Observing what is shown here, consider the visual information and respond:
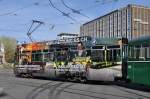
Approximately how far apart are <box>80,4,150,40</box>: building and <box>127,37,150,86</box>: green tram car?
2262 centimetres

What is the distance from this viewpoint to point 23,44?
3856 centimetres

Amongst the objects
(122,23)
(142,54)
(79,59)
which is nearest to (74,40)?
(79,59)

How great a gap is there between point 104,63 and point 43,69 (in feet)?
26.3

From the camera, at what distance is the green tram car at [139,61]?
2164cm

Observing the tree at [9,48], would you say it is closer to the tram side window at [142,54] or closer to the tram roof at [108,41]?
the tram roof at [108,41]

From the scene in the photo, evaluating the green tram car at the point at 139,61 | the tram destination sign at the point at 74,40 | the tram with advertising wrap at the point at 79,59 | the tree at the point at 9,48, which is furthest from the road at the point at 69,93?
the tree at the point at 9,48

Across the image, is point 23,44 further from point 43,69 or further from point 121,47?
point 121,47

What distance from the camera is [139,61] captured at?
22516mm

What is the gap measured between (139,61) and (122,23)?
27.4 metres

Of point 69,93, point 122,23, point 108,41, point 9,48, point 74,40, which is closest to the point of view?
point 69,93

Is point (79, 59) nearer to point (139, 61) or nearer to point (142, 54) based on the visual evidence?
point (139, 61)

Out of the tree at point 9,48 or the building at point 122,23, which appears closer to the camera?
the building at point 122,23

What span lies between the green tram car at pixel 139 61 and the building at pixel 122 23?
22.6m

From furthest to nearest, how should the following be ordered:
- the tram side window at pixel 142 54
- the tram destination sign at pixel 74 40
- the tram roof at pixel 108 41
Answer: the tram destination sign at pixel 74 40 < the tram roof at pixel 108 41 < the tram side window at pixel 142 54
